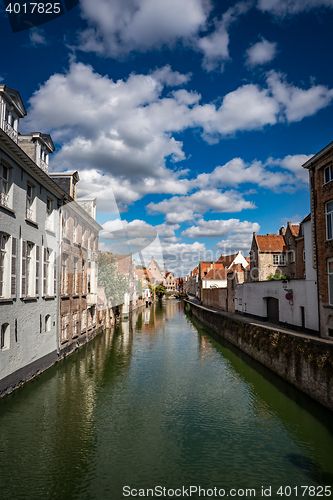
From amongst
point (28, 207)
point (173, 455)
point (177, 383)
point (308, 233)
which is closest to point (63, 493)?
point (173, 455)

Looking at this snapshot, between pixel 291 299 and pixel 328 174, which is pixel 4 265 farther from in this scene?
pixel 291 299

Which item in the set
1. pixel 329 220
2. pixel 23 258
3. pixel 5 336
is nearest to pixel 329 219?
pixel 329 220

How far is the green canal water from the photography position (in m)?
7.71

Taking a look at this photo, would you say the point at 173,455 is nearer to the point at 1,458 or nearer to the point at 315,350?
the point at 1,458

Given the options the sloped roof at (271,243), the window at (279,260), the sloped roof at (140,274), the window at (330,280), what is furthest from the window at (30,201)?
the sloped roof at (140,274)

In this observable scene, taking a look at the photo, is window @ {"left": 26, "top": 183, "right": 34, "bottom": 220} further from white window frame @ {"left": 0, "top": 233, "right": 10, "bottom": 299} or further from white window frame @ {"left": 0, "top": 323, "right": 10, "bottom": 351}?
white window frame @ {"left": 0, "top": 323, "right": 10, "bottom": 351}

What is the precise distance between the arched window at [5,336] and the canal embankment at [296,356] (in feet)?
40.3

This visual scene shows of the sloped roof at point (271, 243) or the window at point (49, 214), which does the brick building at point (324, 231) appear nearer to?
the window at point (49, 214)

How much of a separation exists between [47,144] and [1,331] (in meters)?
10.6

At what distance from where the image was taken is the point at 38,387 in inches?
562

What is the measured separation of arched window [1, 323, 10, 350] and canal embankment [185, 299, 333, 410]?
40.3ft

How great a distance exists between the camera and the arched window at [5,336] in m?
12.5

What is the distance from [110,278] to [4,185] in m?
21.5

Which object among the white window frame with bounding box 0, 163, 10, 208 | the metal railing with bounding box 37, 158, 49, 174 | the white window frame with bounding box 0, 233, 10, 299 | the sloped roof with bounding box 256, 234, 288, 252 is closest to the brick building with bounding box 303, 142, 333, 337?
the metal railing with bounding box 37, 158, 49, 174
